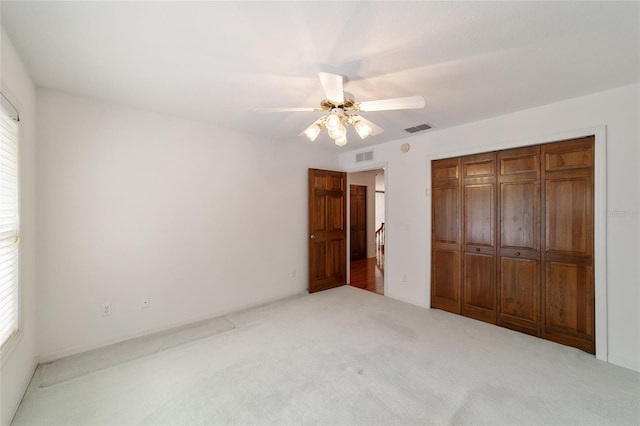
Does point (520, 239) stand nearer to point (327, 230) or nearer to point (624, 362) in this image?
point (624, 362)

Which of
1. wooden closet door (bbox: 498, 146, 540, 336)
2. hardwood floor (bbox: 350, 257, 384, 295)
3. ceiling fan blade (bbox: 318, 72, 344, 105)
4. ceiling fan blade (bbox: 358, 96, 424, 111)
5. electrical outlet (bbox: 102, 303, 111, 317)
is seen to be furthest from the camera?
hardwood floor (bbox: 350, 257, 384, 295)

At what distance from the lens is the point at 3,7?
1.39 meters

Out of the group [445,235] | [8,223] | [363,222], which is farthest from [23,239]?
[363,222]

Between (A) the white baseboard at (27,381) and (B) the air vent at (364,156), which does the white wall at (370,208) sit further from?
(A) the white baseboard at (27,381)

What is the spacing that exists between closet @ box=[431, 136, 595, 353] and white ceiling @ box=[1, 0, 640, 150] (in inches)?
29.6

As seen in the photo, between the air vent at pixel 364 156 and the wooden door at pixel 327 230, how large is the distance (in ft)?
1.27

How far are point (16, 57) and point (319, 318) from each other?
3.55 metres

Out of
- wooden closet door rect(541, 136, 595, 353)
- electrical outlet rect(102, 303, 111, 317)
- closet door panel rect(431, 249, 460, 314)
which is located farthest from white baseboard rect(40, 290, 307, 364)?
wooden closet door rect(541, 136, 595, 353)

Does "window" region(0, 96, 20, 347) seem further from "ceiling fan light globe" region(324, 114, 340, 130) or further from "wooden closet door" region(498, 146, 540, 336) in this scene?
"wooden closet door" region(498, 146, 540, 336)

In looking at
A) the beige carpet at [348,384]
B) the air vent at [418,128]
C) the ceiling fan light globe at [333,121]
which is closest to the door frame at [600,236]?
the beige carpet at [348,384]

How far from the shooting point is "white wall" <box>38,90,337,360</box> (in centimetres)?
237

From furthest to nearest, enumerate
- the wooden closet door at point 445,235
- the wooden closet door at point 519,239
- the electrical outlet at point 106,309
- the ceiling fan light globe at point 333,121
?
the wooden closet door at point 445,235 → the wooden closet door at point 519,239 → the electrical outlet at point 106,309 → the ceiling fan light globe at point 333,121

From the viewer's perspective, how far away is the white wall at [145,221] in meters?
2.37

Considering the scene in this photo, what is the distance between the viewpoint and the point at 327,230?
14.5 ft
